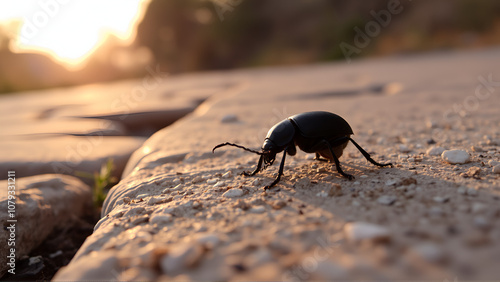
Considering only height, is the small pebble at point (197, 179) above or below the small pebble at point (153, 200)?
above

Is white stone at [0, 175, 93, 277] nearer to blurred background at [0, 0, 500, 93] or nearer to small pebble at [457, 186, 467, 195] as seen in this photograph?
small pebble at [457, 186, 467, 195]

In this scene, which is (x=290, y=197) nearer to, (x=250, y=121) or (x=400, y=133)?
(x=400, y=133)

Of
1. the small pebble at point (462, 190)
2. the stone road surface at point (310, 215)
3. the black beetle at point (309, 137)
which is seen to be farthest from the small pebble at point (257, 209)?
the small pebble at point (462, 190)

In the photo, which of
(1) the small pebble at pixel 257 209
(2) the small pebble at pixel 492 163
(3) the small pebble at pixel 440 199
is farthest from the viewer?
(2) the small pebble at pixel 492 163

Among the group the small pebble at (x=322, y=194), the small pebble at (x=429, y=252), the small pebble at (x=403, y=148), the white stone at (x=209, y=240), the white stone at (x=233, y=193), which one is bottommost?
the small pebble at (x=429, y=252)

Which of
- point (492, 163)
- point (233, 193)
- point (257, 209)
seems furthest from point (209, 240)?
point (492, 163)

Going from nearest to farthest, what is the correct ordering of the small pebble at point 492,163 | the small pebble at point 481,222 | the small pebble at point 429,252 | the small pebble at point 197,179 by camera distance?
the small pebble at point 429,252 < the small pebble at point 481,222 < the small pebble at point 492,163 < the small pebble at point 197,179

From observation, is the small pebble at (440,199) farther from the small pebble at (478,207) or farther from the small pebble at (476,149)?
the small pebble at (476,149)
